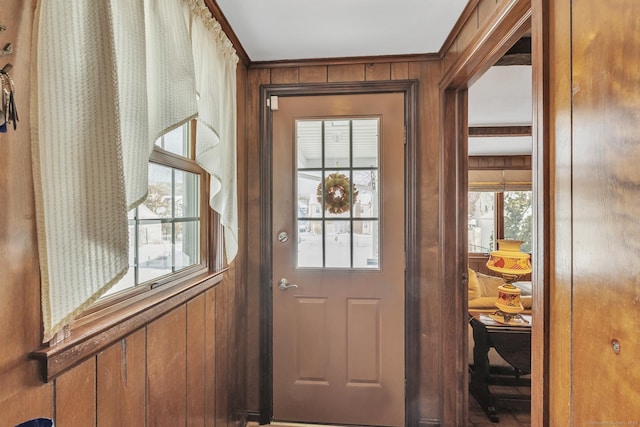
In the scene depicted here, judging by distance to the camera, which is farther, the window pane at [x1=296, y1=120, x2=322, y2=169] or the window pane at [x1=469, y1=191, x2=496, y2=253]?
the window pane at [x1=469, y1=191, x2=496, y2=253]

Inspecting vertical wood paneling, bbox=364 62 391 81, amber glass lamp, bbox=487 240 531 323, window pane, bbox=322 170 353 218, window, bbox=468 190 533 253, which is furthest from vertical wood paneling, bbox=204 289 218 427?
window, bbox=468 190 533 253

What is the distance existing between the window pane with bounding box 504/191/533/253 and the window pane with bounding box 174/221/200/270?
522 cm

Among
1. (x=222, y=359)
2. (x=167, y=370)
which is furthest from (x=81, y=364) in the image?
(x=222, y=359)

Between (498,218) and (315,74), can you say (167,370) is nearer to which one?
(315,74)

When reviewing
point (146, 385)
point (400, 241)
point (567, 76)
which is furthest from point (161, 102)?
point (400, 241)

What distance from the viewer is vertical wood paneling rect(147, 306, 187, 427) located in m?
1.09

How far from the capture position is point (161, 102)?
37.8 inches

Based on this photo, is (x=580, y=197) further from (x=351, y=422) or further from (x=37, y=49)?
(x=351, y=422)

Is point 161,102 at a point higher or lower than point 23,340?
higher

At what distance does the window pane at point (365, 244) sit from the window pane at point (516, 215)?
4170mm

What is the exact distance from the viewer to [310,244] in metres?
2.09

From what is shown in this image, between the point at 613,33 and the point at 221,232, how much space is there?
159cm

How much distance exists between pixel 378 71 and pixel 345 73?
214mm

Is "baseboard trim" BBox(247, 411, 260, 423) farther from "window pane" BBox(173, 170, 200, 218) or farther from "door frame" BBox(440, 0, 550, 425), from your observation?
"window pane" BBox(173, 170, 200, 218)
